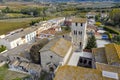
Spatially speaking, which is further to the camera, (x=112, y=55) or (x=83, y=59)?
(x=83, y=59)

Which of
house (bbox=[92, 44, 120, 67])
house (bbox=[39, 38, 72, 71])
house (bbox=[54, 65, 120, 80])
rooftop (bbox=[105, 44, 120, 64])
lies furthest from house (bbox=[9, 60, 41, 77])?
rooftop (bbox=[105, 44, 120, 64])

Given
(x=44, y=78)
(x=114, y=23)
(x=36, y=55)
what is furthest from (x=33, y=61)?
(x=114, y=23)

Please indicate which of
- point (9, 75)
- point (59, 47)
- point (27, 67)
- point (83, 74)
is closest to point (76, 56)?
point (59, 47)

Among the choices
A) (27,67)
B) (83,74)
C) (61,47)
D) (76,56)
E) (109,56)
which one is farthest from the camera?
(76,56)

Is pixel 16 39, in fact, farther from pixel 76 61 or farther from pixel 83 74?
pixel 83 74

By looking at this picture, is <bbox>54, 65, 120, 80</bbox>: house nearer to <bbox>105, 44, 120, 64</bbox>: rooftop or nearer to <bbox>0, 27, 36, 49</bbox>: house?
<bbox>105, 44, 120, 64</bbox>: rooftop

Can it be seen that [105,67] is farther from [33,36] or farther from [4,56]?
[33,36]

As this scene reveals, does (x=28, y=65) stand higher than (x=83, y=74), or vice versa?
(x=83, y=74)
